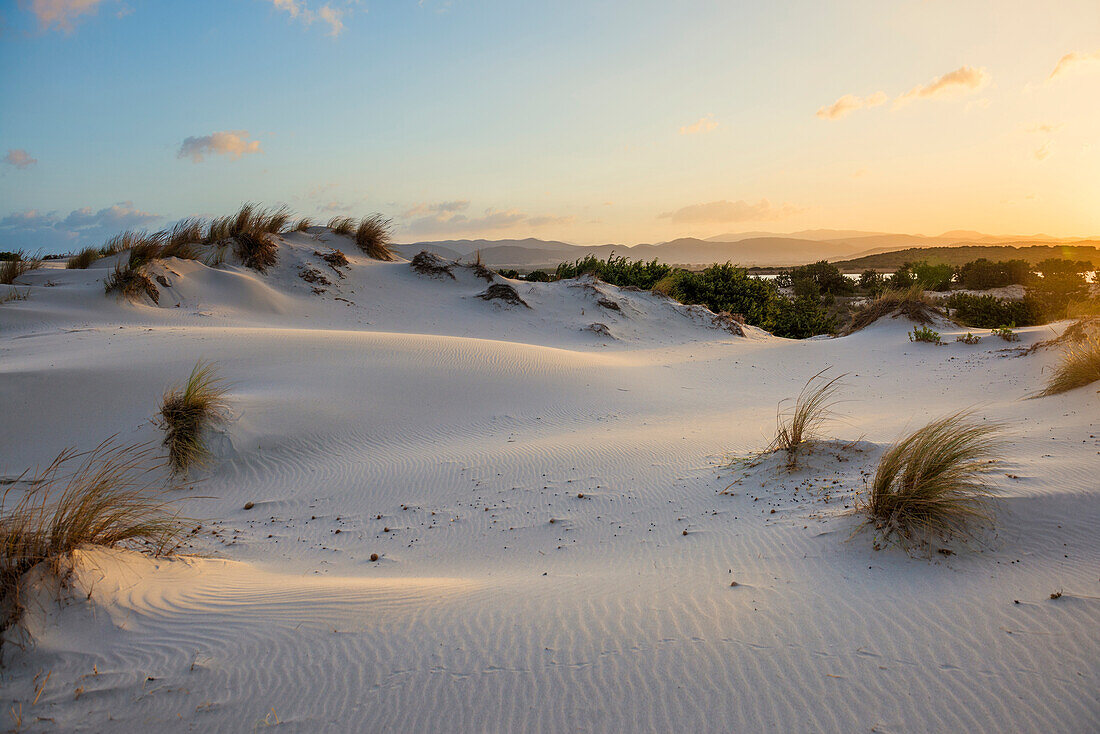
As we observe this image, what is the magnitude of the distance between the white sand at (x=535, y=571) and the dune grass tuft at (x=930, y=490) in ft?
0.55

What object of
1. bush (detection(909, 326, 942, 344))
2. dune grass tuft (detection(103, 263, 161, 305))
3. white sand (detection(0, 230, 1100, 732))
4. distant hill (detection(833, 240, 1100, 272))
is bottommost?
white sand (detection(0, 230, 1100, 732))

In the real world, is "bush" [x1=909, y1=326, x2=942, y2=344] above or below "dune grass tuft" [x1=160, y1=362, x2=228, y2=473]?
above

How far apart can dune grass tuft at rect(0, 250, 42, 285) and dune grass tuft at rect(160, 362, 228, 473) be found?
11142 mm

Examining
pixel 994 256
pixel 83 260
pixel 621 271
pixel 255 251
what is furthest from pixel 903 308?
pixel 994 256

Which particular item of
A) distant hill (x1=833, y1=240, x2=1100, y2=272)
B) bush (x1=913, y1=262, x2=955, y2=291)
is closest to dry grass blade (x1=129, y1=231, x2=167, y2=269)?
bush (x1=913, y1=262, x2=955, y2=291)

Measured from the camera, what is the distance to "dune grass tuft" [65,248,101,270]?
15582 millimetres

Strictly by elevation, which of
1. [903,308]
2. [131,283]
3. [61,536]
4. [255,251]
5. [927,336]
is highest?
[255,251]

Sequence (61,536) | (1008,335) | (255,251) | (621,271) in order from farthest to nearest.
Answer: (621,271)
(255,251)
(1008,335)
(61,536)

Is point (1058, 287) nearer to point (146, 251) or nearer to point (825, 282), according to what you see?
point (825, 282)

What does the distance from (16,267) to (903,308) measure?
2197cm

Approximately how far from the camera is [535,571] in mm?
3707

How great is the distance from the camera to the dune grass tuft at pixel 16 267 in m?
13.7

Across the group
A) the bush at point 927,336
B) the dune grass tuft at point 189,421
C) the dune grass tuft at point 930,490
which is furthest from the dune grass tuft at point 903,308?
the dune grass tuft at point 189,421

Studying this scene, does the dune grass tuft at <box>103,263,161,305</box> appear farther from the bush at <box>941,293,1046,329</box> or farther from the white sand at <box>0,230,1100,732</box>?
the bush at <box>941,293,1046,329</box>
